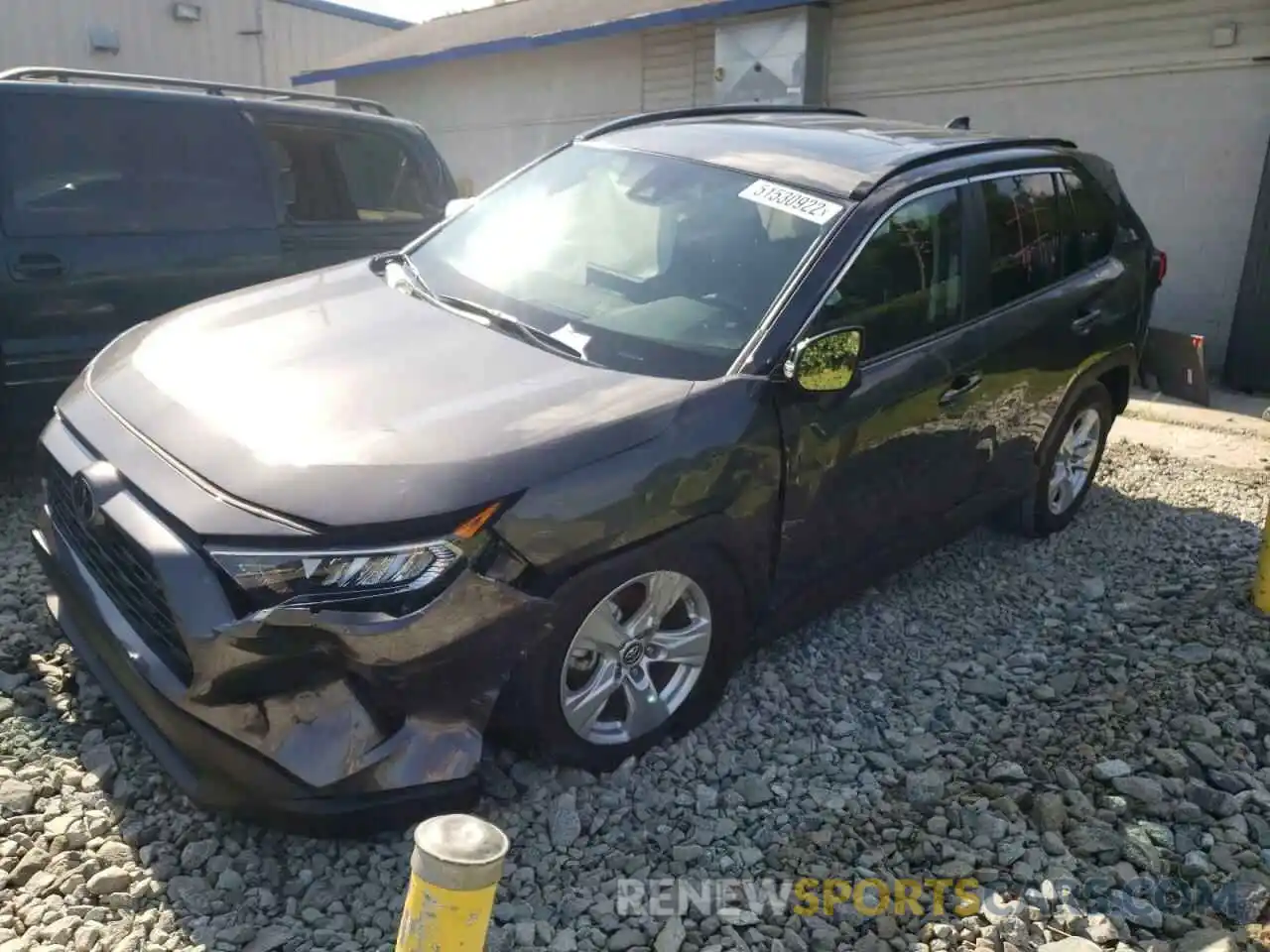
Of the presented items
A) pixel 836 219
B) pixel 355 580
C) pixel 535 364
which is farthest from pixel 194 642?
pixel 836 219

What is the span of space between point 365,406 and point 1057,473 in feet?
11.7

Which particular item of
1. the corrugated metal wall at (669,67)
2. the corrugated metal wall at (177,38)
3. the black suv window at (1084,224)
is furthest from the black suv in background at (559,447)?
the corrugated metal wall at (177,38)

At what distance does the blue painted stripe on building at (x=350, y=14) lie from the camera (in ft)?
60.2

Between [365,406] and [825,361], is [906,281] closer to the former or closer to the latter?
[825,361]

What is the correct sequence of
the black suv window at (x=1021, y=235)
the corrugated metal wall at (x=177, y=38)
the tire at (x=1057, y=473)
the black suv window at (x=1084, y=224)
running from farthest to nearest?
1. the corrugated metal wall at (x=177, y=38)
2. the tire at (x=1057, y=473)
3. the black suv window at (x=1084, y=224)
4. the black suv window at (x=1021, y=235)

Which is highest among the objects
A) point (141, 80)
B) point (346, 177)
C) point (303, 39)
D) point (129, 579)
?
point (303, 39)

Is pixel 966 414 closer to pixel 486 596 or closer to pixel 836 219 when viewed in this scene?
pixel 836 219

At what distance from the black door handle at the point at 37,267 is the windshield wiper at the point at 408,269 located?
1553mm

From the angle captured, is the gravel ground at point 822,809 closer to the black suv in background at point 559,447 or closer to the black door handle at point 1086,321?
the black suv in background at point 559,447

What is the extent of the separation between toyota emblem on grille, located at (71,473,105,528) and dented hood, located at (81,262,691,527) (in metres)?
0.20

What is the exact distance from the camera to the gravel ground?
2502 millimetres

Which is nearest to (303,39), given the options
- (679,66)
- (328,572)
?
(679,66)

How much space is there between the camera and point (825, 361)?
3023mm

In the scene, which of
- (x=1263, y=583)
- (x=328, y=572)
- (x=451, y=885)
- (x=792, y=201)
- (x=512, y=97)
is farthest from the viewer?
(x=512, y=97)
